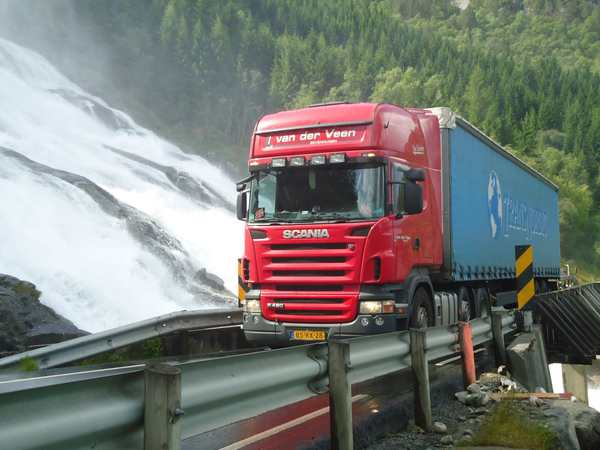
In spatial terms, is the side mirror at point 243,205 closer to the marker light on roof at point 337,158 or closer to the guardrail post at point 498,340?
the marker light on roof at point 337,158

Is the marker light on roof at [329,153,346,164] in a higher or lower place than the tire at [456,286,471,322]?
higher

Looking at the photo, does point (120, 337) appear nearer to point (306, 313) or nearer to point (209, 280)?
point (306, 313)

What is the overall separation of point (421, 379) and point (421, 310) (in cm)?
390

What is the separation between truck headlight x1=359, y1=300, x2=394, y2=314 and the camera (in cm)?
821

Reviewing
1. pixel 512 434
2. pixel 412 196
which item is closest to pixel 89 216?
pixel 412 196

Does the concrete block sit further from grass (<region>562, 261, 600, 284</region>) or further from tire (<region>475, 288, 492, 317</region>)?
grass (<region>562, 261, 600, 284</region>)

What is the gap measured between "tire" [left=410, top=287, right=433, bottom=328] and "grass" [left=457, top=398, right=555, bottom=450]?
3.68 meters

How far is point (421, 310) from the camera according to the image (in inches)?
365

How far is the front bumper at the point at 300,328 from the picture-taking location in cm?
819

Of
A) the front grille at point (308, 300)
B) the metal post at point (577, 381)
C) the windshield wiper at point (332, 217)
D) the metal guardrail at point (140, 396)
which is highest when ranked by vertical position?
the windshield wiper at point (332, 217)

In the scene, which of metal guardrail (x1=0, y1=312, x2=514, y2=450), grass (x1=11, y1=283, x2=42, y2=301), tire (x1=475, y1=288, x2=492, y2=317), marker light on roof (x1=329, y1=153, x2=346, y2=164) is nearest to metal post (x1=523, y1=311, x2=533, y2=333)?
tire (x1=475, y1=288, x2=492, y2=317)

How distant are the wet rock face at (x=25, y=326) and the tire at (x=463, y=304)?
21.7 feet

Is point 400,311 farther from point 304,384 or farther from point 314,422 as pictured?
point 304,384

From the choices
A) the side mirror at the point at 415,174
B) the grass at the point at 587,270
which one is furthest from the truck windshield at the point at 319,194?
the grass at the point at 587,270
